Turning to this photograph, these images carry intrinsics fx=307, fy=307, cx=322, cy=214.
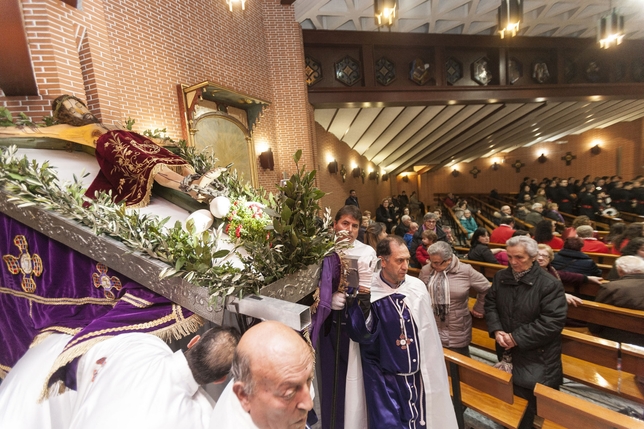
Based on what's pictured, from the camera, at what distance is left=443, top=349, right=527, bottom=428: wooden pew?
220 cm

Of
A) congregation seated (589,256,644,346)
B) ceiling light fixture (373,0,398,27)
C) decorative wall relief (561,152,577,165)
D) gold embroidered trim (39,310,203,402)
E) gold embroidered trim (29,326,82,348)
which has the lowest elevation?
congregation seated (589,256,644,346)

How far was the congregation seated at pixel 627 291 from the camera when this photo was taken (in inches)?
107

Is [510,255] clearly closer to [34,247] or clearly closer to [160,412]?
[160,412]

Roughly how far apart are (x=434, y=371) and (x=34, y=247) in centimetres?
253

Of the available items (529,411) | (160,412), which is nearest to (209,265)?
(160,412)

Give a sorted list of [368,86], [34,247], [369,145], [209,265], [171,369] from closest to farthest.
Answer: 1. [171,369]
2. [209,265]
3. [34,247]
4. [368,86]
5. [369,145]

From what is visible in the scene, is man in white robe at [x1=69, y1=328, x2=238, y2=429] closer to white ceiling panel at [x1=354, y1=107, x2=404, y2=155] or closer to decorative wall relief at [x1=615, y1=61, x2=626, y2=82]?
white ceiling panel at [x1=354, y1=107, x2=404, y2=155]

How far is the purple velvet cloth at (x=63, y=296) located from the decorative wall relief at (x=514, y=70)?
10.9m

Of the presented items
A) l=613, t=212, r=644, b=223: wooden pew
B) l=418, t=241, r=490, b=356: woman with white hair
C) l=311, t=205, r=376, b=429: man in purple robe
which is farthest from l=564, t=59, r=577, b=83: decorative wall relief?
l=311, t=205, r=376, b=429: man in purple robe

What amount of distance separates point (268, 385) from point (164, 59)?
18.0ft

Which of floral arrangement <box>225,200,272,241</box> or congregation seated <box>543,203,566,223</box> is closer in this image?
floral arrangement <box>225,200,272,241</box>

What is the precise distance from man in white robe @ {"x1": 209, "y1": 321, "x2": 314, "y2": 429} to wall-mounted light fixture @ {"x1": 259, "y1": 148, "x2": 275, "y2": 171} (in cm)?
615

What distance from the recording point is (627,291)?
2.76 metres

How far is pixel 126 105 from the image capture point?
4266 mm
